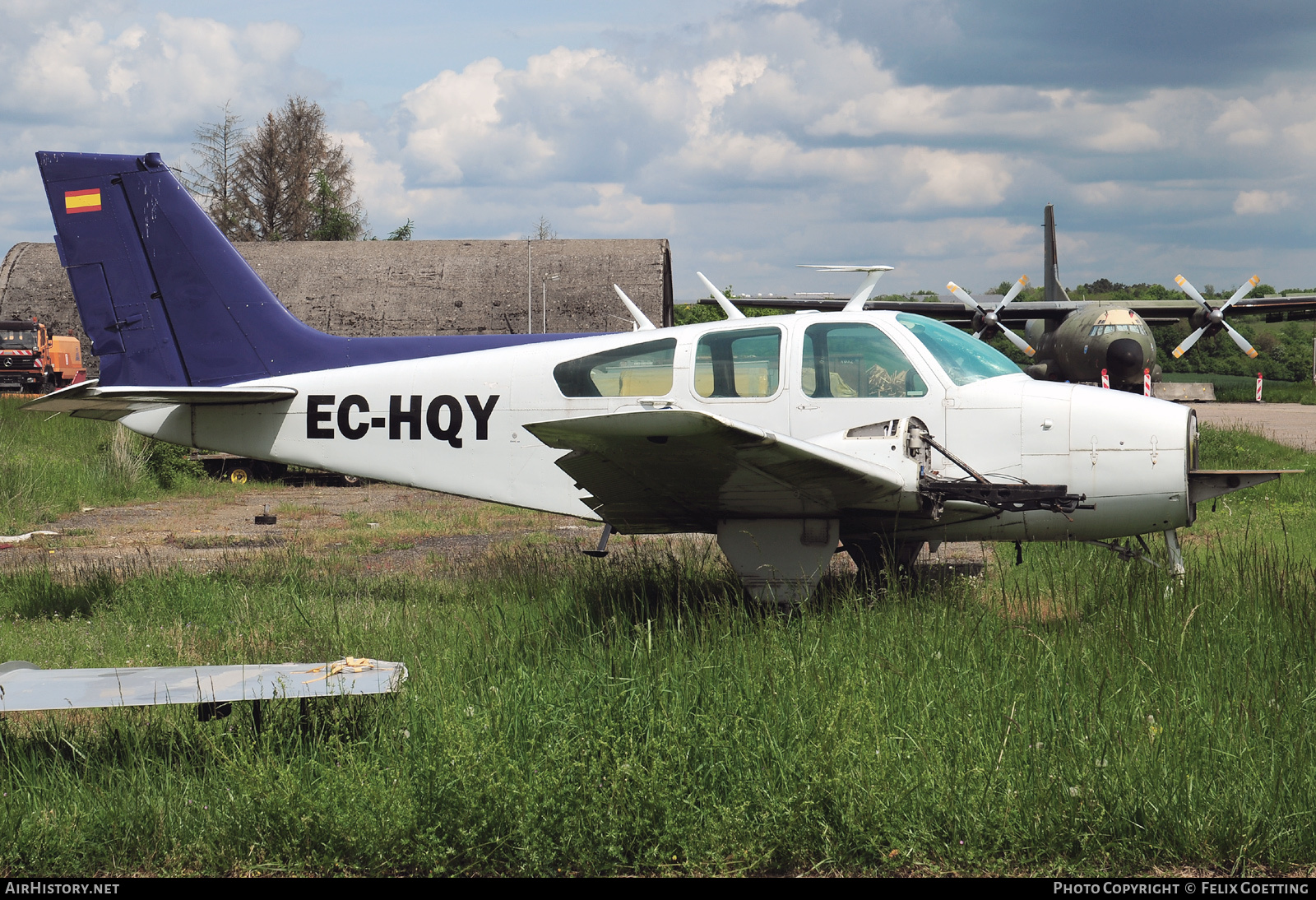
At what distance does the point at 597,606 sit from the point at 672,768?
105 inches

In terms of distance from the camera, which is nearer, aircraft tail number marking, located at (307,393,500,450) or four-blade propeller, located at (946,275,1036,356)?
aircraft tail number marking, located at (307,393,500,450)

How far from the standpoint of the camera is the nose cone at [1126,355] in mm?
27312

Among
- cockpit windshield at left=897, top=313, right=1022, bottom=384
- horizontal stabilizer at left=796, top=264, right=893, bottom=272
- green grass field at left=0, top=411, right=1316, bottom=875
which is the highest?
horizontal stabilizer at left=796, top=264, right=893, bottom=272

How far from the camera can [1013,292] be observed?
32.6 meters

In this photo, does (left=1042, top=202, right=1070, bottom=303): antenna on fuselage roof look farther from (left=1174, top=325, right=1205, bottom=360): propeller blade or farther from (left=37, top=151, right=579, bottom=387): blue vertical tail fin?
(left=37, top=151, right=579, bottom=387): blue vertical tail fin

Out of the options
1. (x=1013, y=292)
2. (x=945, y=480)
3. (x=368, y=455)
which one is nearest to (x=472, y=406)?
(x=368, y=455)

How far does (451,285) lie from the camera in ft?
60.7

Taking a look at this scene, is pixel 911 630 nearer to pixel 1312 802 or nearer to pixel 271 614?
pixel 1312 802

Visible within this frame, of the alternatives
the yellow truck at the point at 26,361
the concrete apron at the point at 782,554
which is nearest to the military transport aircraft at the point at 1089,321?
the concrete apron at the point at 782,554

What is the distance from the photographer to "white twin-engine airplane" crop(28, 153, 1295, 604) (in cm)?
559

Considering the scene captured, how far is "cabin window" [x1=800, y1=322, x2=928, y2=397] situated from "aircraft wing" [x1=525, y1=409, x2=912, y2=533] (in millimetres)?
858

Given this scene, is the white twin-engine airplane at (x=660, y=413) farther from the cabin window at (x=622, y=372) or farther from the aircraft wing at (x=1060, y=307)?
the aircraft wing at (x=1060, y=307)

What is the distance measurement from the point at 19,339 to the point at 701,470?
3014 cm

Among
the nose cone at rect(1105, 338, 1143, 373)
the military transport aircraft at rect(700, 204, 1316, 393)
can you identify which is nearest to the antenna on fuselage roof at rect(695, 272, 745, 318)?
the military transport aircraft at rect(700, 204, 1316, 393)
